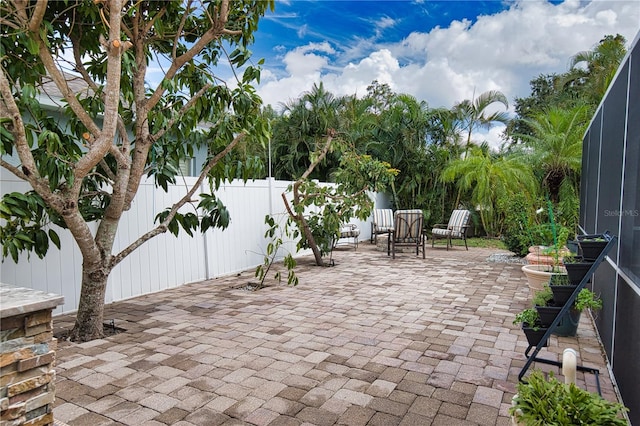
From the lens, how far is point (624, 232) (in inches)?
100

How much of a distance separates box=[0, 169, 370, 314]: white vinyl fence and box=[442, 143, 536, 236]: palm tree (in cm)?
489

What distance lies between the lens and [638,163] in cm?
225

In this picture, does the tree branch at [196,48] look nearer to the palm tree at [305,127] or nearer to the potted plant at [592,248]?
the potted plant at [592,248]

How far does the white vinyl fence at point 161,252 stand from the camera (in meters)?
3.90

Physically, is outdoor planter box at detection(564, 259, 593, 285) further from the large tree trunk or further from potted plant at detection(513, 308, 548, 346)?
the large tree trunk

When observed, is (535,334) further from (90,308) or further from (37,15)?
(37,15)

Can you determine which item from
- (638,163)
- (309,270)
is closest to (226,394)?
(638,163)

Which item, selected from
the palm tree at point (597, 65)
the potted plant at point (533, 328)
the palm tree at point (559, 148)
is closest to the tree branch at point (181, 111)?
the potted plant at point (533, 328)

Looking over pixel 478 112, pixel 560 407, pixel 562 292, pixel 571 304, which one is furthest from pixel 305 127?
pixel 560 407

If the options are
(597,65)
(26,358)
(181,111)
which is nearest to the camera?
(26,358)

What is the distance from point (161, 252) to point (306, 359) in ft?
9.69

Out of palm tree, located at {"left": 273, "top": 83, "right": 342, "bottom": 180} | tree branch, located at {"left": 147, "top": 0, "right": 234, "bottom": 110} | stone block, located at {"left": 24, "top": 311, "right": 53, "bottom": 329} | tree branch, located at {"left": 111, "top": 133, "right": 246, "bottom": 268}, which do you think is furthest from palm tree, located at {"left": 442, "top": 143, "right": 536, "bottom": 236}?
stone block, located at {"left": 24, "top": 311, "right": 53, "bottom": 329}

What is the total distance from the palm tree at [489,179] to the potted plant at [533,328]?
6245mm

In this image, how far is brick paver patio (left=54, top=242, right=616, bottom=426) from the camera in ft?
7.44
